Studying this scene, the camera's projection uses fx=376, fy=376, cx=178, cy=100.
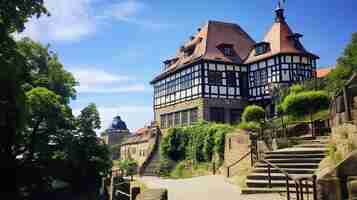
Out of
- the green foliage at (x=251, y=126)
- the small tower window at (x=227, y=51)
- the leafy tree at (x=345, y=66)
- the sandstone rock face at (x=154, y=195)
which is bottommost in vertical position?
the sandstone rock face at (x=154, y=195)

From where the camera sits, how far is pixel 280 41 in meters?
35.8

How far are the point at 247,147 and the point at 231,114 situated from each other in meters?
14.4

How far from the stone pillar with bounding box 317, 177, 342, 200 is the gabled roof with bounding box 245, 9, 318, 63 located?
28311 mm

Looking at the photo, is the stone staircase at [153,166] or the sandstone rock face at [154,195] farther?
the stone staircase at [153,166]

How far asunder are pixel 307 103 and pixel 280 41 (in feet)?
51.8

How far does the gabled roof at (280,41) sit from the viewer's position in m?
34.8

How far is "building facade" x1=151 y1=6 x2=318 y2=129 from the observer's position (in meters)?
34.6

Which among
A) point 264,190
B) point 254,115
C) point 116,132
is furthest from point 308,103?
point 116,132

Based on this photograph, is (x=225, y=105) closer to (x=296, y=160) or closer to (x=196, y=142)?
(x=196, y=142)

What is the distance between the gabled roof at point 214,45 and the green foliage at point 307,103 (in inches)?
576

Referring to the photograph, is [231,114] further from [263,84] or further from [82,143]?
[82,143]

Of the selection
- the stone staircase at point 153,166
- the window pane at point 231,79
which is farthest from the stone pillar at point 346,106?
the window pane at point 231,79

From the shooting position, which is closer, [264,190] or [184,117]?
[264,190]

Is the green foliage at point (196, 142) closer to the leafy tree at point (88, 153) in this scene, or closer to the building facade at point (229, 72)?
the building facade at point (229, 72)
